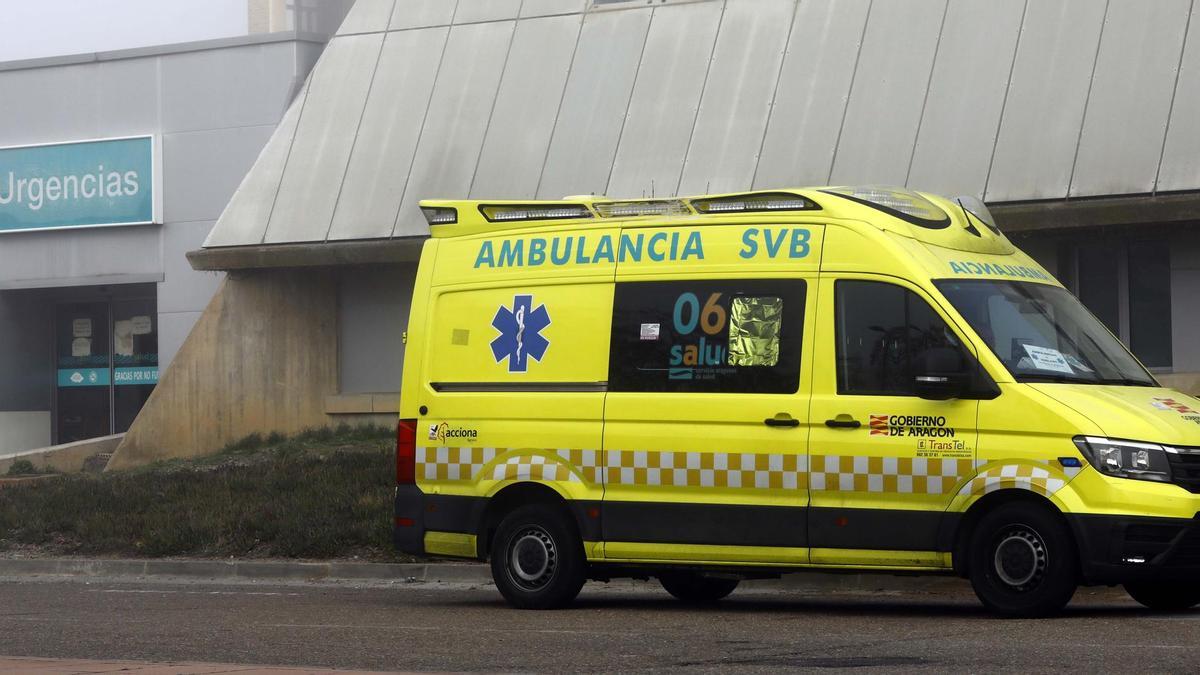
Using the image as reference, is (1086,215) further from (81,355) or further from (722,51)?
(81,355)

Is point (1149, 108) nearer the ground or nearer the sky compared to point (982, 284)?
nearer the sky

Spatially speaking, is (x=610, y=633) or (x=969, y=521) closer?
(x=610, y=633)

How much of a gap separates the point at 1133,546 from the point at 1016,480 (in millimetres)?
748

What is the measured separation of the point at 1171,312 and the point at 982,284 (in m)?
9.00

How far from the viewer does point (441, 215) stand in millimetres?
12961

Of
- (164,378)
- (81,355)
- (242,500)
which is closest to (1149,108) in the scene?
(242,500)

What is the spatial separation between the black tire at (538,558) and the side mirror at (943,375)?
106 inches

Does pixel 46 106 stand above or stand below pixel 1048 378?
above

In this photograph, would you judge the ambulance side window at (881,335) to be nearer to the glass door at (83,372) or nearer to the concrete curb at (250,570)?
Result: the concrete curb at (250,570)

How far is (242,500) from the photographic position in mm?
19172

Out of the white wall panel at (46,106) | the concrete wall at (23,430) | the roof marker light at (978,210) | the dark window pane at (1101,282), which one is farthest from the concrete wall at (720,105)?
the concrete wall at (23,430)

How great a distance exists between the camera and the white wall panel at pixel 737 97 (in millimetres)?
20953

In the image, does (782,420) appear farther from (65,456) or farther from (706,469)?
(65,456)

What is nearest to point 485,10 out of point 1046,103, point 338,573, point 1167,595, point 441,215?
point 1046,103
